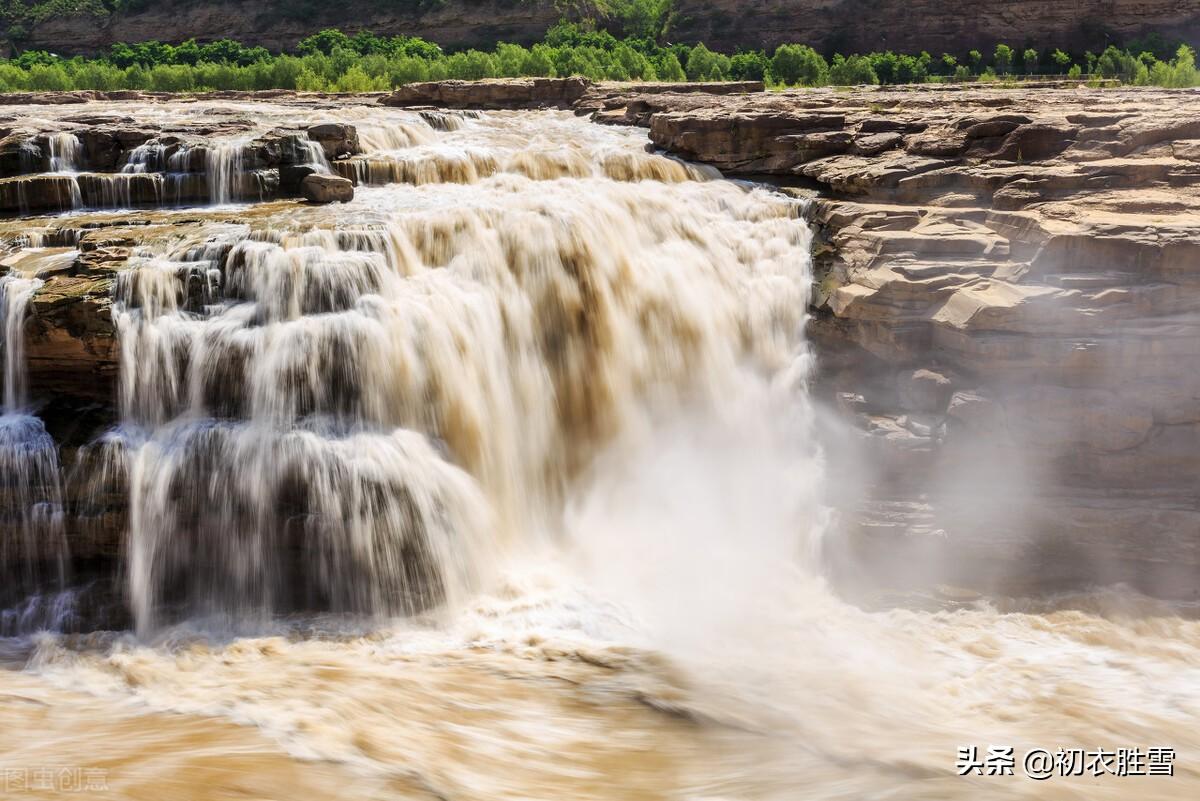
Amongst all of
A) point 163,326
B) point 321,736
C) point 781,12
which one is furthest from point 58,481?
point 781,12

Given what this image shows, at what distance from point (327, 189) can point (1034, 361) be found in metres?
8.15

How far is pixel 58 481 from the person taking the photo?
304 inches

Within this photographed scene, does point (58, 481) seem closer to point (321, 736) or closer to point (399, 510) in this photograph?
point (399, 510)

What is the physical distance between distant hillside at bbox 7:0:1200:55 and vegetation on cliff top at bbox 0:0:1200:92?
1.66 metres

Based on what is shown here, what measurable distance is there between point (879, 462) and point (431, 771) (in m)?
5.47

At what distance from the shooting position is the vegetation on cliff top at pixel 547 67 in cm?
2902

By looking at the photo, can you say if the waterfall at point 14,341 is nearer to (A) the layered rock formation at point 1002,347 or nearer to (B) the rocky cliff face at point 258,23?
(A) the layered rock formation at point 1002,347

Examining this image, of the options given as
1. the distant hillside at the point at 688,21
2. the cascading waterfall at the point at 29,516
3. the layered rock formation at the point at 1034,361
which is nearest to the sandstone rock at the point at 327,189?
the cascading waterfall at the point at 29,516

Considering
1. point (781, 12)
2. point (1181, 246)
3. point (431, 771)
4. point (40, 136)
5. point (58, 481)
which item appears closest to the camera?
point (431, 771)

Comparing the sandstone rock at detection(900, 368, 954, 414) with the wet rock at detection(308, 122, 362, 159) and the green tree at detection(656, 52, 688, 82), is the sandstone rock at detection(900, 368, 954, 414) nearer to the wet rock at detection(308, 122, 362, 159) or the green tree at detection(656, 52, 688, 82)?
the wet rock at detection(308, 122, 362, 159)

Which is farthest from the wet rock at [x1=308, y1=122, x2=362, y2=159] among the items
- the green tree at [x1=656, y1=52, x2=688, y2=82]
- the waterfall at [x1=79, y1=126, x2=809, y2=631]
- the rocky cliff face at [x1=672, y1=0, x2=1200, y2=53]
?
the rocky cliff face at [x1=672, y1=0, x2=1200, y2=53]

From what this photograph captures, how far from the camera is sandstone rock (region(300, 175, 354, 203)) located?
11.3m

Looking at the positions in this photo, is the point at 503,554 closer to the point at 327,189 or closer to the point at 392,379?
the point at 392,379

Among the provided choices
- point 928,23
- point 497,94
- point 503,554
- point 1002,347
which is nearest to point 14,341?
point 503,554
